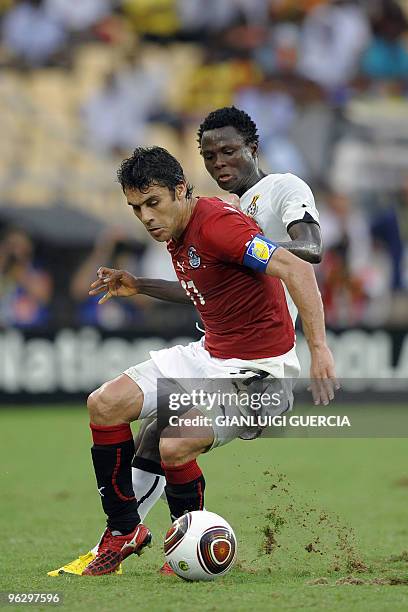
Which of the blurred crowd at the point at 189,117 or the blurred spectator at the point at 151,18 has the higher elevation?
the blurred spectator at the point at 151,18

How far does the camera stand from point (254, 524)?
22.7 feet

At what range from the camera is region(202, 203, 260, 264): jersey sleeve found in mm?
5098

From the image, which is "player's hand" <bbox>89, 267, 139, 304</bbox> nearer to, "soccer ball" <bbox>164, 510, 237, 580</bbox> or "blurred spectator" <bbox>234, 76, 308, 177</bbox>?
"soccer ball" <bbox>164, 510, 237, 580</bbox>

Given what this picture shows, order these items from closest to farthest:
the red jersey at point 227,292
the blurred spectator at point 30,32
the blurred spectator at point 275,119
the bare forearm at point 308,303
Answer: the bare forearm at point 308,303, the red jersey at point 227,292, the blurred spectator at point 275,119, the blurred spectator at point 30,32

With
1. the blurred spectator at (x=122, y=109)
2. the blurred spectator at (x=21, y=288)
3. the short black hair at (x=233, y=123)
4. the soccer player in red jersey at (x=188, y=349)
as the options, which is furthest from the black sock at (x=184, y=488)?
the blurred spectator at (x=122, y=109)

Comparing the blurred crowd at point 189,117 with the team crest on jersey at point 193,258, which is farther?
the blurred crowd at point 189,117

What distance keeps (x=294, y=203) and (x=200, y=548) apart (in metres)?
1.72

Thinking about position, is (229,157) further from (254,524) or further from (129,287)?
(254,524)

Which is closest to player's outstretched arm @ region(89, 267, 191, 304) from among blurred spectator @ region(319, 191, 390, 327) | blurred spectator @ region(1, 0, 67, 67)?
blurred spectator @ region(319, 191, 390, 327)

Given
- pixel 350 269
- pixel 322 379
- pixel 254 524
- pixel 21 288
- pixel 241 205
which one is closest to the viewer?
pixel 322 379

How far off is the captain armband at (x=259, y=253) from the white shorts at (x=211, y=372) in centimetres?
62

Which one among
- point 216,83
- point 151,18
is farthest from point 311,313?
point 151,18

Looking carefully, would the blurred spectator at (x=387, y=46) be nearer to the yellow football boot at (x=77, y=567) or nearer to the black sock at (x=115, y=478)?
the black sock at (x=115, y=478)

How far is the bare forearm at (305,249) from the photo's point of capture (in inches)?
203
